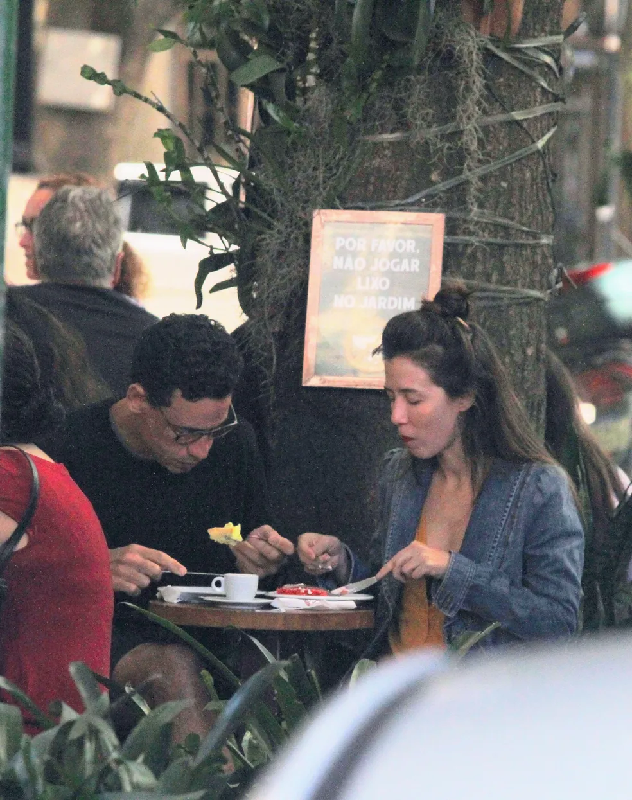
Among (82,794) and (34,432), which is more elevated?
(34,432)

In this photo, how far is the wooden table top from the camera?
3863 mm

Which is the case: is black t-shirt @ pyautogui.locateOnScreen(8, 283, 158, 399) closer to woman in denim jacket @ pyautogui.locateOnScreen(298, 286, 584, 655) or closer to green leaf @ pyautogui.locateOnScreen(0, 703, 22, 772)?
woman in denim jacket @ pyautogui.locateOnScreen(298, 286, 584, 655)

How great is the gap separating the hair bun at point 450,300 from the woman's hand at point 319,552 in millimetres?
608

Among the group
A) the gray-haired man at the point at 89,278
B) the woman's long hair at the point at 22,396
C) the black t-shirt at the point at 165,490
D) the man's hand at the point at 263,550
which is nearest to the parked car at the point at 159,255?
the gray-haired man at the point at 89,278

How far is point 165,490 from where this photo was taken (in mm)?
4453

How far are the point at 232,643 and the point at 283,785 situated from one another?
3076 mm

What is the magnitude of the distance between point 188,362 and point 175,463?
0.27 m

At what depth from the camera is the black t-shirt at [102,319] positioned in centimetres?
554

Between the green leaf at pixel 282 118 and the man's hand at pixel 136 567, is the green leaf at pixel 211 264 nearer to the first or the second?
the green leaf at pixel 282 118

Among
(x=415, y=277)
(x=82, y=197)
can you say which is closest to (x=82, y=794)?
(x=415, y=277)

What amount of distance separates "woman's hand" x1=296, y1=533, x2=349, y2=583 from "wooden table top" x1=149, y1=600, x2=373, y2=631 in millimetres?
199

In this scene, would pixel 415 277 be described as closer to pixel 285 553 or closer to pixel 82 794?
pixel 285 553

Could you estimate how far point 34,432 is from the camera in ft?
11.5

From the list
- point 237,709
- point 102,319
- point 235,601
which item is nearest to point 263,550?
point 235,601
